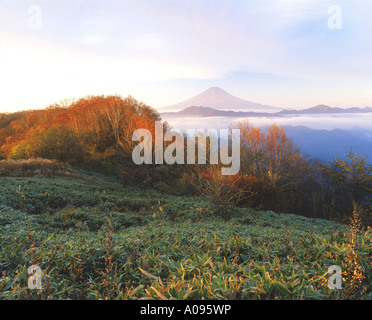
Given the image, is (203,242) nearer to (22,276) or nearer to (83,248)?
(83,248)

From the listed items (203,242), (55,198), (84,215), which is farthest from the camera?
(55,198)

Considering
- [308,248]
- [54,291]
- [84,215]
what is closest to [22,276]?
[54,291]

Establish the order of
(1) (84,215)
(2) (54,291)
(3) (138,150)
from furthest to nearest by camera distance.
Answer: (3) (138,150) < (1) (84,215) < (2) (54,291)

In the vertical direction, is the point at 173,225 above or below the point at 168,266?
below

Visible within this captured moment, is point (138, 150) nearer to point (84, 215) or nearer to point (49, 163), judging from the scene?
point (49, 163)

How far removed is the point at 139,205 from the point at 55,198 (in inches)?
135

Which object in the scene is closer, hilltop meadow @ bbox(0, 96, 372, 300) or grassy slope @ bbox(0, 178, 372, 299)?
grassy slope @ bbox(0, 178, 372, 299)

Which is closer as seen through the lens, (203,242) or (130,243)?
(130,243)

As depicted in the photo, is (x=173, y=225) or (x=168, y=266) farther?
(x=173, y=225)

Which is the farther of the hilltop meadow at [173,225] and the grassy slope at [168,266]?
the hilltop meadow at [173,225]
